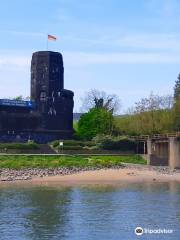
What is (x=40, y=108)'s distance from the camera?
103 m

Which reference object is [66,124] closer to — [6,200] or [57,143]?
[57,143]

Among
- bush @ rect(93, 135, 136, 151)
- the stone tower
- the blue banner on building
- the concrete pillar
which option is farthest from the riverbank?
the blue banner on building

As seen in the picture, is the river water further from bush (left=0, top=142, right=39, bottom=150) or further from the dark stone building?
the dark stone building

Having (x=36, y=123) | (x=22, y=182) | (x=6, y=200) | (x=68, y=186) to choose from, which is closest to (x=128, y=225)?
(x=6, y=200)

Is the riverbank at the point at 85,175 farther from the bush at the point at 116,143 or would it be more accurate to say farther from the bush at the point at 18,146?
the bush at the point at 116,143

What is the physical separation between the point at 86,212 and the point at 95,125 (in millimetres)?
70310

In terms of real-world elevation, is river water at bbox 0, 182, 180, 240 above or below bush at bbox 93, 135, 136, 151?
below

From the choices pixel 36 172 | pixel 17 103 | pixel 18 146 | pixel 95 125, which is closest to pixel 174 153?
pixel 36 172

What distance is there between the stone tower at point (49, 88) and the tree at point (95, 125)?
5.62 meters

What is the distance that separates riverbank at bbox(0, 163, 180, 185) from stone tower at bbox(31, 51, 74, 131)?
1150 inches

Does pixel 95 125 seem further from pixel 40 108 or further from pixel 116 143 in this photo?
pixel 116 143

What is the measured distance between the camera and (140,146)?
3809 inches

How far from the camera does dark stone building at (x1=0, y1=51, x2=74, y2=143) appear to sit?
100438mm

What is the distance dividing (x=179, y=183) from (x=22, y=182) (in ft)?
53.6
